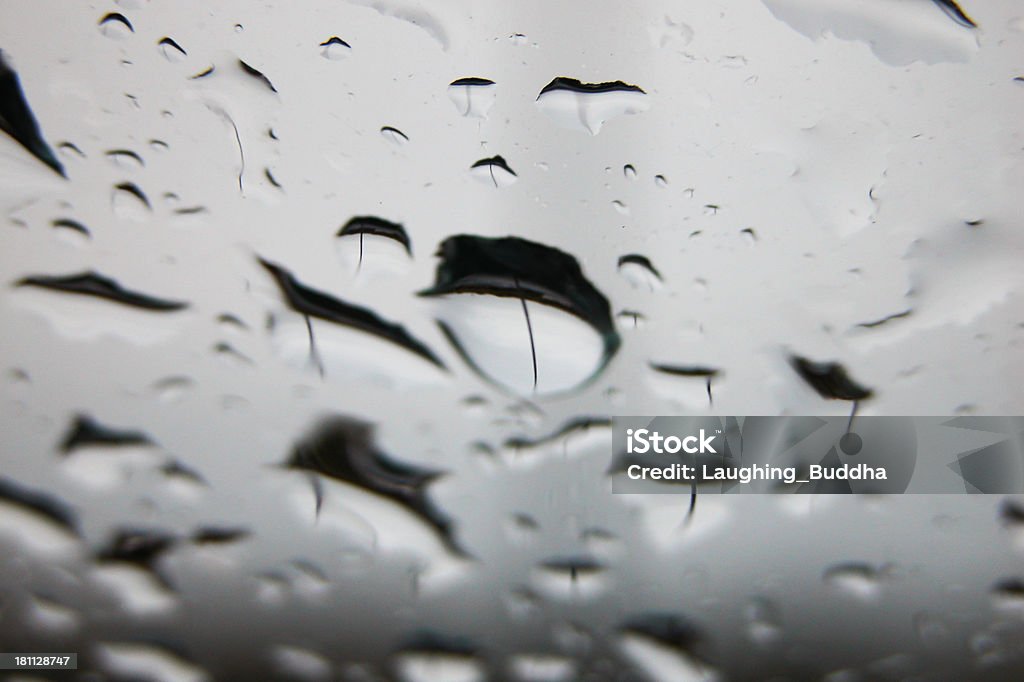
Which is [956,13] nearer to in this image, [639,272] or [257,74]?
[639,272]

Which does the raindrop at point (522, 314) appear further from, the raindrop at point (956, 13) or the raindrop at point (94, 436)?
the raindrop at point (956, 13)

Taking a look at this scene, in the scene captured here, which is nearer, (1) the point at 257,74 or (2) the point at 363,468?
(2) the point at 363,468

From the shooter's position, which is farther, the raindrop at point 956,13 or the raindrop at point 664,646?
the raindrop at point 956,13

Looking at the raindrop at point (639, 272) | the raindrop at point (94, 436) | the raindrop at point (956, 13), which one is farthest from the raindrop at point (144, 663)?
the raindrop at point (956, 13)

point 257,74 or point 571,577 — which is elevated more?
point 257,74

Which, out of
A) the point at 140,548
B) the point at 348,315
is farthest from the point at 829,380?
the point at 140,548

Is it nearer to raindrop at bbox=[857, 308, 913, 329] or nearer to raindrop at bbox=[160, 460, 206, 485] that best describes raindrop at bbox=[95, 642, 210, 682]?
raindrop at bbox=[160, 460, 206, 485]

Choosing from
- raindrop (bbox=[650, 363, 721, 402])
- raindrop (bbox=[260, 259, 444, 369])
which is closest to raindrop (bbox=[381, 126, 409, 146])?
raindrop (bbox=[260, 259, 444, 369])
